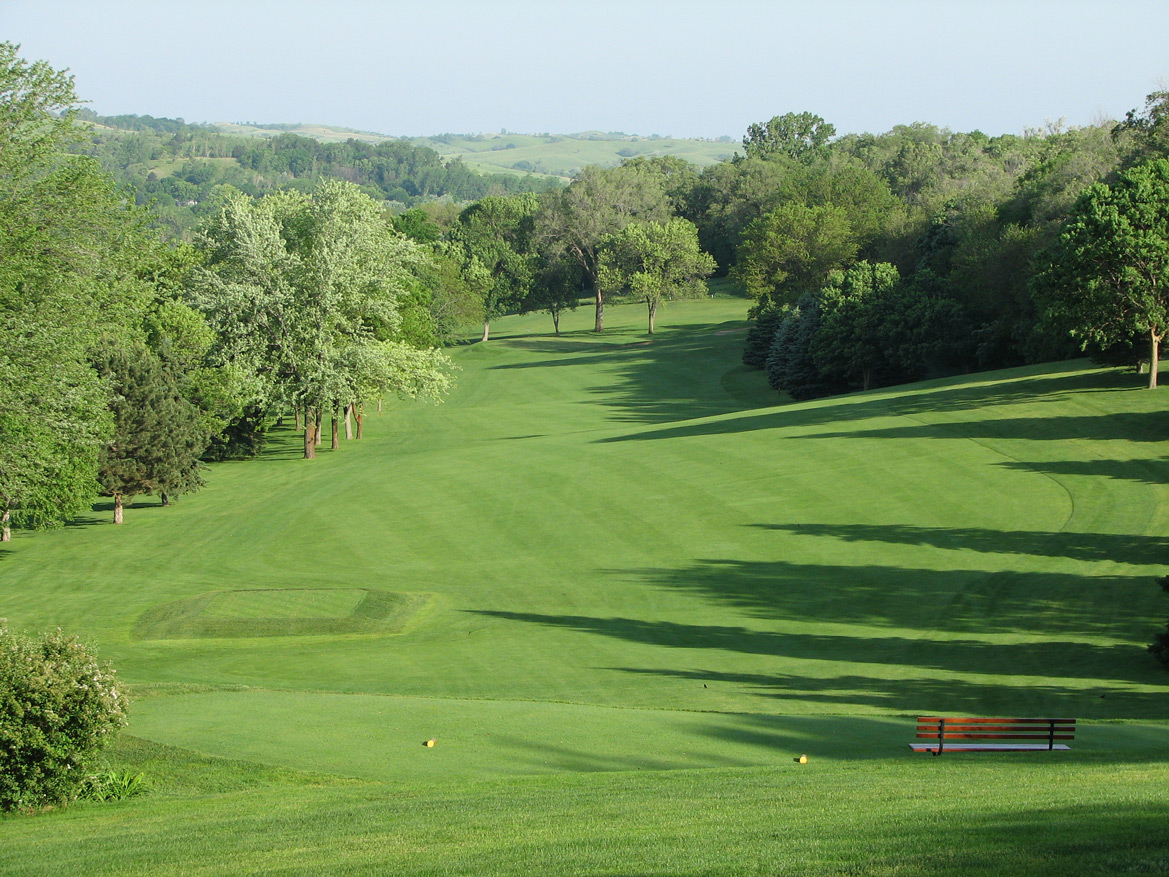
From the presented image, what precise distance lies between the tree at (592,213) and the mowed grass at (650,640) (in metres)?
60.0

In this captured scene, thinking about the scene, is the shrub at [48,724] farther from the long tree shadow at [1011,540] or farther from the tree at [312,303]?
the tree at [312,303]

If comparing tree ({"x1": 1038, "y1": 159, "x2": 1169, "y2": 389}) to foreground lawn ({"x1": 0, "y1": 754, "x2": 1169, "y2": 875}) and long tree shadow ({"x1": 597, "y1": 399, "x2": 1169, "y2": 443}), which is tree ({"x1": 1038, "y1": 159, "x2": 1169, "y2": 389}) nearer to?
long tree shadow ({"x1": 597, "y1": 399, "x2": 1169, "y2": 443})

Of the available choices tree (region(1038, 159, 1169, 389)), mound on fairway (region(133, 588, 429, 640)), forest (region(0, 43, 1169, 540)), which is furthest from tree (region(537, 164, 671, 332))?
mound on fairway (region(133, 588, 429, 640))

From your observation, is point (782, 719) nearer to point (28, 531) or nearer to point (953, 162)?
point (28, 531)

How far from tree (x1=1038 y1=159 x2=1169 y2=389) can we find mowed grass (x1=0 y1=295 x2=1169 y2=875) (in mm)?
4030

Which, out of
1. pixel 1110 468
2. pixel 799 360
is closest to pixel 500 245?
pixel 799 360

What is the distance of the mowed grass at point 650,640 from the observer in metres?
11.6

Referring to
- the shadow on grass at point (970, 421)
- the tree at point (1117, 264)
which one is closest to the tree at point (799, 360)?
the shadow on grass at point (970, 421)

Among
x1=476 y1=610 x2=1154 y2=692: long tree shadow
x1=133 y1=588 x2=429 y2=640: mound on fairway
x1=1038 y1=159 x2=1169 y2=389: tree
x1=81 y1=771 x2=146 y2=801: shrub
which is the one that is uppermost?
x1=1038 y1=159 x2=1169 y2=389: tree

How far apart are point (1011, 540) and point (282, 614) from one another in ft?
77.0

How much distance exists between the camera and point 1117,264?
45000mm

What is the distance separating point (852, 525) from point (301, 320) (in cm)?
3453

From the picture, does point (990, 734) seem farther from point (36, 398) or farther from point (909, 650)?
point (36, 398)

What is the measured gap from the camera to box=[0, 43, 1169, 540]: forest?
32.6 meters
